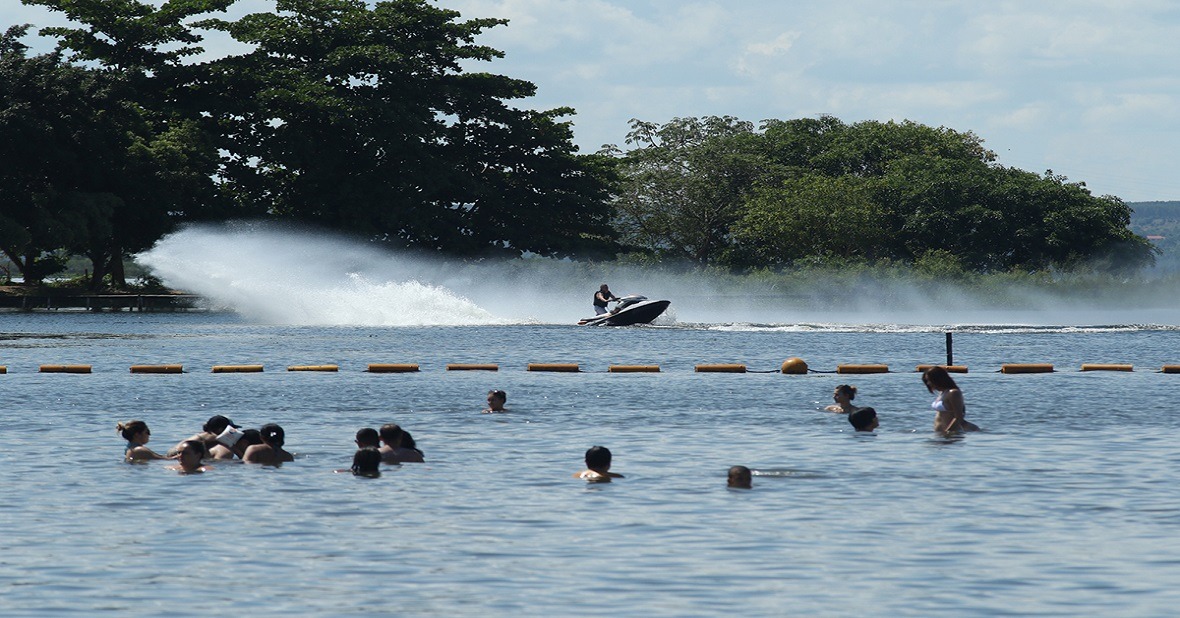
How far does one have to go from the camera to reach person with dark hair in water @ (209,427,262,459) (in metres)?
21.9

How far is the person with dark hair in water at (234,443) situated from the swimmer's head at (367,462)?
1854 mm

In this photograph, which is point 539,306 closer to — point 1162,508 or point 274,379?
point 274,379

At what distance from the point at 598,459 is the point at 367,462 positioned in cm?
298

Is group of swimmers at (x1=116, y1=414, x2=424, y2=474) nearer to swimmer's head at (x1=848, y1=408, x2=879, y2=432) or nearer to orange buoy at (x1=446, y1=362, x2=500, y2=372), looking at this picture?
swimmer's head at (x1=848, y1=408, x2=879, y2=432)

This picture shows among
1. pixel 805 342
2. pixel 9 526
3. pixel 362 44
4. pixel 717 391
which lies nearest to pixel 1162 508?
pixel 9 526

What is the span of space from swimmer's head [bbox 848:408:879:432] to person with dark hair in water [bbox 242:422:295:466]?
8937 millimetres

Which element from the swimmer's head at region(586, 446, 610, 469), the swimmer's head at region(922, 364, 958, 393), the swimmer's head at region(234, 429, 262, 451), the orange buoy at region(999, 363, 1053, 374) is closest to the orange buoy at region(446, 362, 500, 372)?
the orange buoy at region(999, 363, 1053, 374)

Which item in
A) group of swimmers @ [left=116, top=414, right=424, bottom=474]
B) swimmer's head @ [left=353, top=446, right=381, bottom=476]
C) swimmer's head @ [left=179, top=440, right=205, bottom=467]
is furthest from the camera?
group of swimmers @ [left=116, top=414, right=424, bottom=474]

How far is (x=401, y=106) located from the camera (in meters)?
88.9

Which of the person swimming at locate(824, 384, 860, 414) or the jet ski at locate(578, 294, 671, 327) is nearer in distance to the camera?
the person swimming at locate(824, 384, 860, 414)

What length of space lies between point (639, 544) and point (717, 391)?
60.1 feet

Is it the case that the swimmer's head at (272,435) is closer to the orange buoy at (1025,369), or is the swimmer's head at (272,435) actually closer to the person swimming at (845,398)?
the person swimming at (845,398)

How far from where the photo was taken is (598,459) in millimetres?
19812

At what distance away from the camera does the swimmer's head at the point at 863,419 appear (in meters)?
25.3
